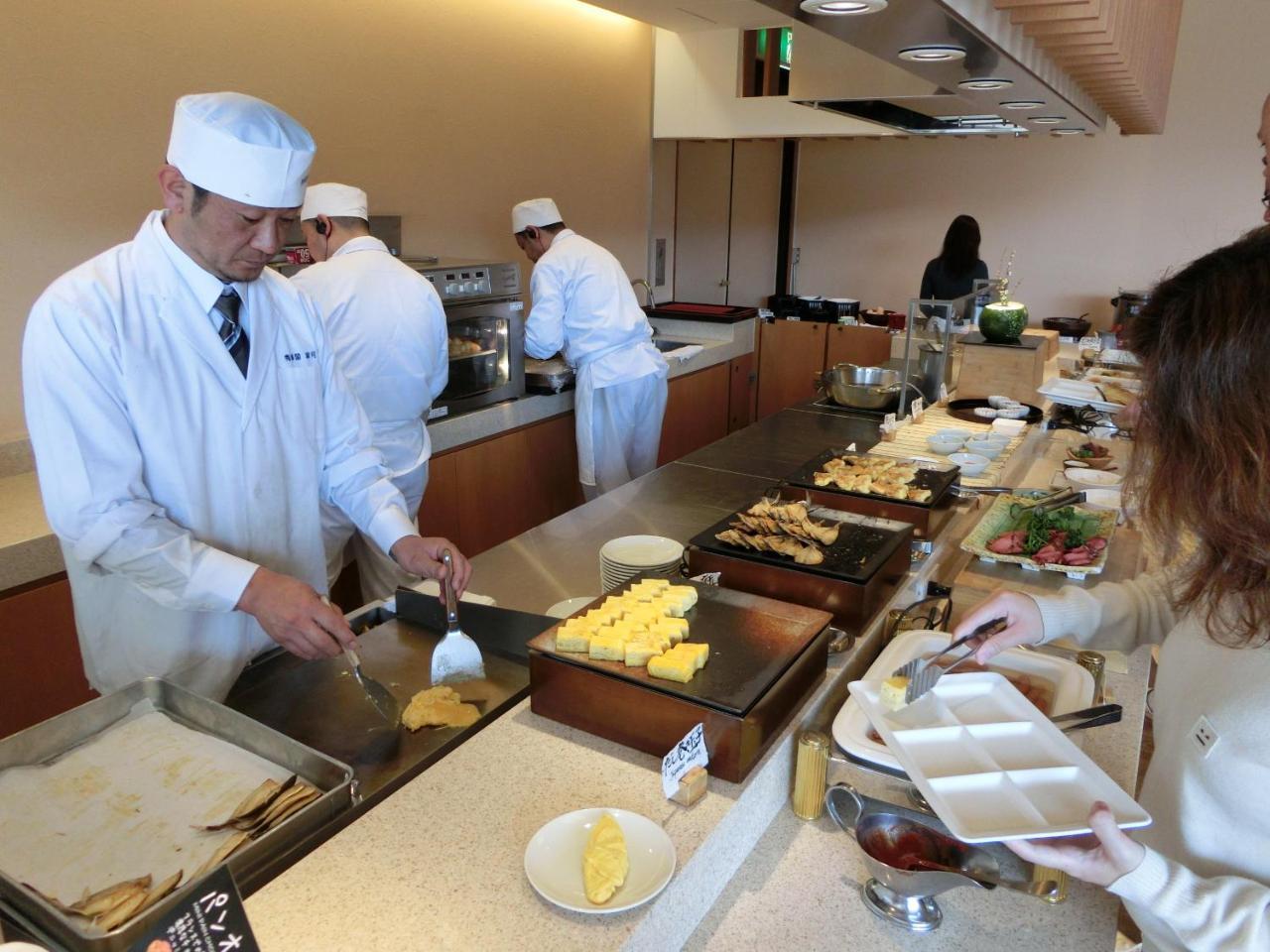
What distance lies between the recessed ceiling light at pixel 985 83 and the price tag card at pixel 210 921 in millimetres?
1953

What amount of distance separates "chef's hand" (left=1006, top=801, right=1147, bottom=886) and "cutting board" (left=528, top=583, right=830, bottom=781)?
327 millimetres

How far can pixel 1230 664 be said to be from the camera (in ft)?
3.19

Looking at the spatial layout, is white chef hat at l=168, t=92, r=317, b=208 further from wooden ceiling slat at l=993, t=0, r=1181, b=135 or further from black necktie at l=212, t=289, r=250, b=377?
wooden ceiling slat at l=993, t=0, r=1181, b=135

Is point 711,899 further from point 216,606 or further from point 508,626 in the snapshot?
point 216,606

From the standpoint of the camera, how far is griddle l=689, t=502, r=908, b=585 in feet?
4.96

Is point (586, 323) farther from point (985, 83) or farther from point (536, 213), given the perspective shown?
point (985, 83)

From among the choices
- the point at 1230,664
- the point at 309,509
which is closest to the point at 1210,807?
the point at 1230,664

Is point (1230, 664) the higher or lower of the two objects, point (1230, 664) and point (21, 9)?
the lower

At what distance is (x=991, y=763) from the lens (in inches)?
43.6

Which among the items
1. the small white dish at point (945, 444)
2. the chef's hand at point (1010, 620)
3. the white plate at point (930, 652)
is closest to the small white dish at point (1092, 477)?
the small white dish at point (945, 444)

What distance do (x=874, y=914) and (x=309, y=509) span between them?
1.27 metres

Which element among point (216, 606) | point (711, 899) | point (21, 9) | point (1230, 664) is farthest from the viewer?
point (21, 9)

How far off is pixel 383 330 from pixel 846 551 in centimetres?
183

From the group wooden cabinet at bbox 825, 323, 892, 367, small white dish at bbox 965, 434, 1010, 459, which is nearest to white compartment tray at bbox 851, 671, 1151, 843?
small white dish at bbox 965, 434, 1010, 459
